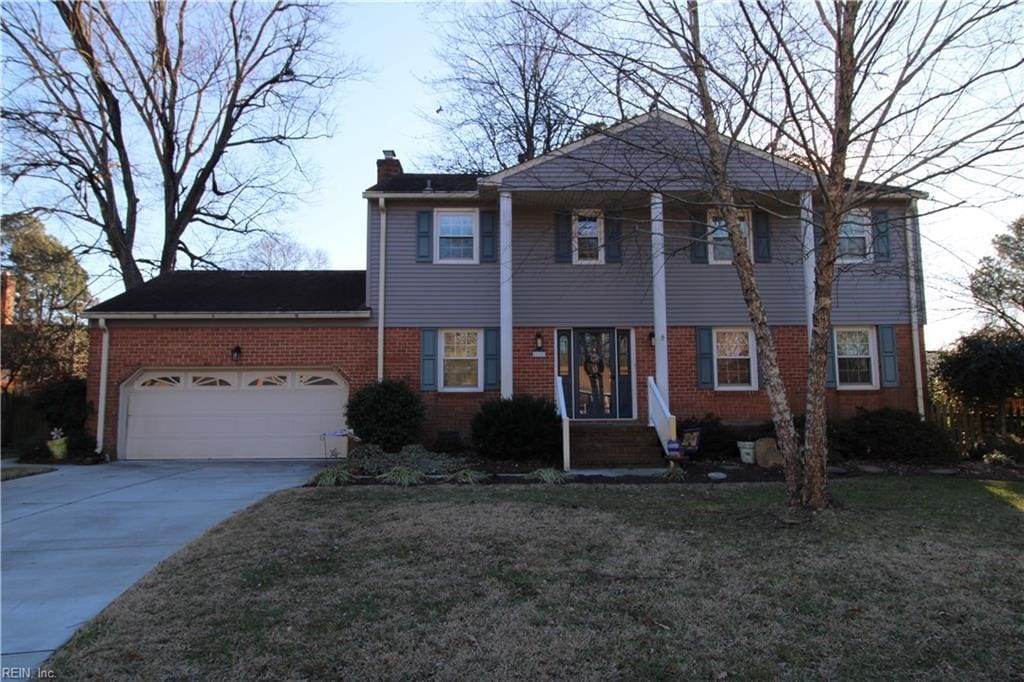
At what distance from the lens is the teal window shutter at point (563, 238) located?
13297 mm

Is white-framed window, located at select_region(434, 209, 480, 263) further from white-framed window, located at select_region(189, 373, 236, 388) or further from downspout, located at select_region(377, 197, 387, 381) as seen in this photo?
white-framed window, located at select_region(189, 373, 236, 388)

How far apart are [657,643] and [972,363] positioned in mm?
11844

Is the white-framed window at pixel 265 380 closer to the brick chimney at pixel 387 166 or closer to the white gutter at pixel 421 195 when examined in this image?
the white gutter at pixel 421 195

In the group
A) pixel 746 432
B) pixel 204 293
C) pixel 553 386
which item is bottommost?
pixel 746 432

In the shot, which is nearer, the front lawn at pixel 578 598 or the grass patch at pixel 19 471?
the front lawn at pixel 578 598

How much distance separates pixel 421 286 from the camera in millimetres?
13273

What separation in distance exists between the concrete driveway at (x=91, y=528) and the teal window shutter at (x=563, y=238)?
6.45 m

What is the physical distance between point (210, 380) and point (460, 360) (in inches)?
205

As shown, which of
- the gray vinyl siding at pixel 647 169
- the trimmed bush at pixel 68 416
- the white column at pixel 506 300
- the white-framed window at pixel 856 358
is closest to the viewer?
the gray vinyl siding at pixel 647 169

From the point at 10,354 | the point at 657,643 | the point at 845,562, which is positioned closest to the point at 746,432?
the point at 845,562

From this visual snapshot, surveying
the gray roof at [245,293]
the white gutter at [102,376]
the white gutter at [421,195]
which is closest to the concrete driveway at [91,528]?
the white gutter at [102,376]

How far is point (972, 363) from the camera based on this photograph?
12.3 metres

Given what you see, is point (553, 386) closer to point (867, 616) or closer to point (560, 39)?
point (560, 39)

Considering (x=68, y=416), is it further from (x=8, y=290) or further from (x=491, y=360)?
(x=8, y=290)
